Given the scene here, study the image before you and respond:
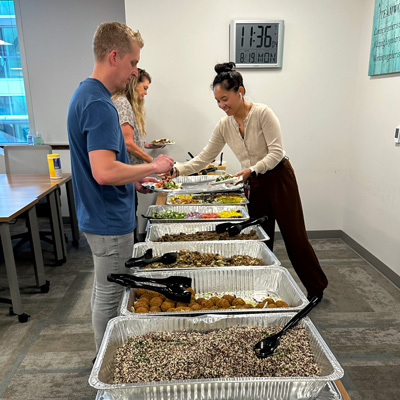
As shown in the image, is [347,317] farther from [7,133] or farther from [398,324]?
[7,133]

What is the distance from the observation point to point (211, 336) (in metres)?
0.97

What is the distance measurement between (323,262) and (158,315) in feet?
7.81

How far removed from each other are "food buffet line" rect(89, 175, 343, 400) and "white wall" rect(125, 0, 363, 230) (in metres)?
2.08

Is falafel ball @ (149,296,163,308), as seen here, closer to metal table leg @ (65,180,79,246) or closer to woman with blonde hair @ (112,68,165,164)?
woman with blonde hair @ (112,68,165,164)

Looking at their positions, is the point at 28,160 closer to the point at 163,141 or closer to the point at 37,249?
the point at 37,249

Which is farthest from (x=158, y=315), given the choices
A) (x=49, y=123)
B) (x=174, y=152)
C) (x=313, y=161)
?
(x=49, y=123)

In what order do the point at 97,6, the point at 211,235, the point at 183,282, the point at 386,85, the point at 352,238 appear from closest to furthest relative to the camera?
the point at 183,282, the point at 211,235, the point at 386,85, the point at 352,238, the point at 97,6

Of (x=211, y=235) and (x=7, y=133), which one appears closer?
(x=211, y=235)

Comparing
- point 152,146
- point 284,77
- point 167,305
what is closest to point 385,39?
point 284,77

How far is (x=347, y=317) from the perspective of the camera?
7.44 feet

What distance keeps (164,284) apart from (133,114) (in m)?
1.44

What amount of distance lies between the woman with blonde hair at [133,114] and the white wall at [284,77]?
0.75 meters

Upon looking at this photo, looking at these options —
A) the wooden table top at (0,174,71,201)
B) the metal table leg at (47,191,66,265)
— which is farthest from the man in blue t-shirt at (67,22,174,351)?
the metal table leg at (47,191,66,265)

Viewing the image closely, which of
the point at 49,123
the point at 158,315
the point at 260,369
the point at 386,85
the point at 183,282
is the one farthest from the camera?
the point at 49,123
